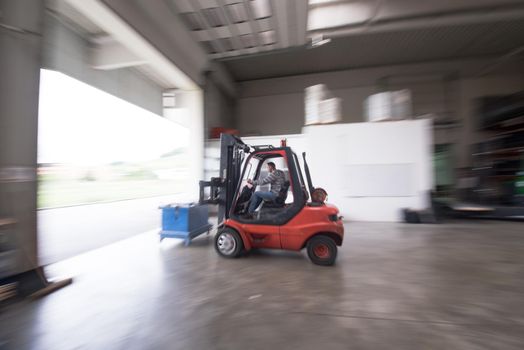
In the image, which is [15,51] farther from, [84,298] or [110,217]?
[110,217]

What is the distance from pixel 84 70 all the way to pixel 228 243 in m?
5.85

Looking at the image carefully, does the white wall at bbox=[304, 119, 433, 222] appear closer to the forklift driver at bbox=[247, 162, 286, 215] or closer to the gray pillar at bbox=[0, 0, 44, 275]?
the forklift driver at bbox=[247, 162, 286, 215]

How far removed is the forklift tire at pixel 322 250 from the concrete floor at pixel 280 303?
149 mm

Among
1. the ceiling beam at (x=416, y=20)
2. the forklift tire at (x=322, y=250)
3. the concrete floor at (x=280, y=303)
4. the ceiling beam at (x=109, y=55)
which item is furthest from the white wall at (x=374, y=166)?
the ceiling beam at (x=109, y=55)

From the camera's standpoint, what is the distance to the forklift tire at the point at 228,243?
3729mm

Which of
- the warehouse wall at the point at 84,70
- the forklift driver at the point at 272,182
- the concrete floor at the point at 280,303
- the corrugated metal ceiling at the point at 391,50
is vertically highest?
the corrugated metal ceiling at the point at 391,50

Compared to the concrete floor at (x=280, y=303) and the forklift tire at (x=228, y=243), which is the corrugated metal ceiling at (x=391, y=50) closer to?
the forklift tire at (x=228, y=243)

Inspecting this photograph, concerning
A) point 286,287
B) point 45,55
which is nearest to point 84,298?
point 286,287

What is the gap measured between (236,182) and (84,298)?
2647 millimetres

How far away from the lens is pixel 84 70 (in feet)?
18.6

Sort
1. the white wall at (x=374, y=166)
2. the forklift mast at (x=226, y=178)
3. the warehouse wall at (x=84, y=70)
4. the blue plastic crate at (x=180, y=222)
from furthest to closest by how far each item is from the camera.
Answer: the white wall at (x=374, y=166)
the blue plastic crate at (x=180, y=222)
the forklift mast at (x=226, y=178)
the warehouse wall at (x=84, y=70)

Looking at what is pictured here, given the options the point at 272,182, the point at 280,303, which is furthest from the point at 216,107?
the point at 280,303

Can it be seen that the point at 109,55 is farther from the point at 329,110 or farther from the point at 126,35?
the point at 329,110

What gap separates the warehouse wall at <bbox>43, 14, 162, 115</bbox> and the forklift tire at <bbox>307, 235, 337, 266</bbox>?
15.2ft
